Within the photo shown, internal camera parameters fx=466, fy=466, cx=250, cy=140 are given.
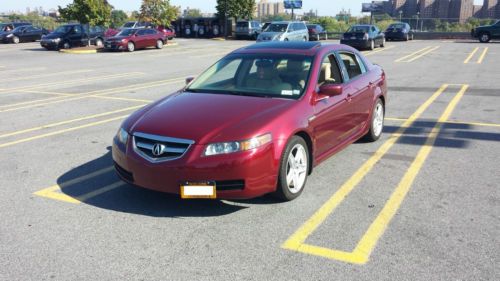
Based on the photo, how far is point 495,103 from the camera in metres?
10.1

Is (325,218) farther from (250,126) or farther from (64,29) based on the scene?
(64,29)

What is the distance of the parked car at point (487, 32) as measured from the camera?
33.0 m

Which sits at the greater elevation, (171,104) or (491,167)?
(171,104)

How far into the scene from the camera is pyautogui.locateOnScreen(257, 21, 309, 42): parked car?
91.5ft

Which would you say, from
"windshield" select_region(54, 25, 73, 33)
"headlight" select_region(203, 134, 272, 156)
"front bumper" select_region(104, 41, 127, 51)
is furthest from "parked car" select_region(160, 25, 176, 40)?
"headlight" select_region(203, 134, 272, 156)

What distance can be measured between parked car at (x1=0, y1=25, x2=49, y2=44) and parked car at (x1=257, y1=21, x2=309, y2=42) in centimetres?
2003

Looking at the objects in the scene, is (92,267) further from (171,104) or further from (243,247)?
(171,104)

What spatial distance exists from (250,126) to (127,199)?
1534 mm

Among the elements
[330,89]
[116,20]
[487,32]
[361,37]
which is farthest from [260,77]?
[116,20]

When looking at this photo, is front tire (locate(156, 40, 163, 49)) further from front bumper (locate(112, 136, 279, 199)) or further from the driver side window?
front bumper (locate(112, 136, 279, 199))

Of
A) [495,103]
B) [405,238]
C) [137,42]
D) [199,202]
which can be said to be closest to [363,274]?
[405,238]

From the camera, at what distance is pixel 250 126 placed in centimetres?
424

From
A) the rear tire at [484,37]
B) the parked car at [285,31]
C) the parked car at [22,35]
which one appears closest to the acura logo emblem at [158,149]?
the parked car at [285,31]

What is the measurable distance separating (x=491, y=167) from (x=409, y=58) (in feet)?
57.1
